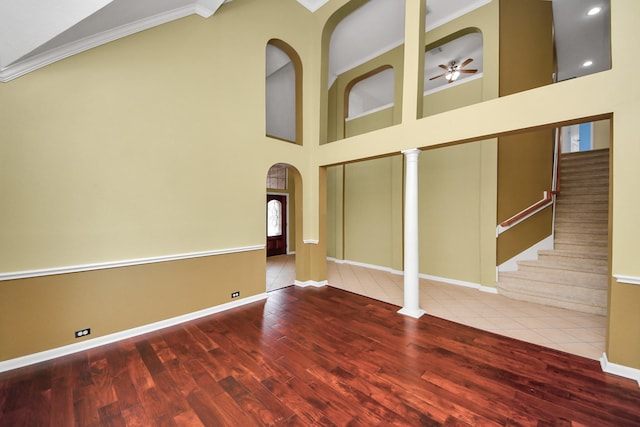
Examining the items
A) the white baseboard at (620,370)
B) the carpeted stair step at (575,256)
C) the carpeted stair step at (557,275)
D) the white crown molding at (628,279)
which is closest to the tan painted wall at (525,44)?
the carpeted stair step at (575,256)

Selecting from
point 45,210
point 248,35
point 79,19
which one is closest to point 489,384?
point 45,210

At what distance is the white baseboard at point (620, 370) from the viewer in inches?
87.7

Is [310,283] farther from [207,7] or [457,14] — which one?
[457,14]

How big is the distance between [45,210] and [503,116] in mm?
5003

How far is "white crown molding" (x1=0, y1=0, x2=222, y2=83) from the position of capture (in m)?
2.27

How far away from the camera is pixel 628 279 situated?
223 centimetres

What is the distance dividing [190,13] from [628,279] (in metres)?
5.76

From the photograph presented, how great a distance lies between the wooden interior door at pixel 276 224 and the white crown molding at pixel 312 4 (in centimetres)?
493

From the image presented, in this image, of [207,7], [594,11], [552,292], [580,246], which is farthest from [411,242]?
Result: [594,11]

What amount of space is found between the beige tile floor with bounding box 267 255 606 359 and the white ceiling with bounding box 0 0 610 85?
4228mm

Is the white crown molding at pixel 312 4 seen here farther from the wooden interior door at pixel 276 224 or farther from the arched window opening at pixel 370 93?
the wooden interior door at pixel 276 224

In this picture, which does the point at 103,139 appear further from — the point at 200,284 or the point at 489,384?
the point at 489,384

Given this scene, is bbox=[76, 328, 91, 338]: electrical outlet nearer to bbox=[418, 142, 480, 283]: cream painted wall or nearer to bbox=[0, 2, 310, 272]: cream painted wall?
bbox=[0, 2, 310, 272]: cream painted wall

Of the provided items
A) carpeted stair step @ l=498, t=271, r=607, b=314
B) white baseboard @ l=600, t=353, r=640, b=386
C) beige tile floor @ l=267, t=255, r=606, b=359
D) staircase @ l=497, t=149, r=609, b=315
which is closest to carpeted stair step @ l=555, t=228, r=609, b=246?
staircase @ l=497, t=149, r=609, b=315
